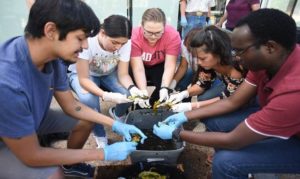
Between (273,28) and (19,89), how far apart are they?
1.01 meters

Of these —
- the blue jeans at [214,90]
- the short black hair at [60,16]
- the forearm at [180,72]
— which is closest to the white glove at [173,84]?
the forearm at [180,72]

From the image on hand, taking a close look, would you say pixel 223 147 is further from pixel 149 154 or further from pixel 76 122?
pixel 76 122

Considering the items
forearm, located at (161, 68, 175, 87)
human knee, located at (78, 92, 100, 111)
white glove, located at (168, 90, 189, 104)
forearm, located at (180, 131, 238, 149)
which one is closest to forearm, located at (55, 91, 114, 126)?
human knee, located at (78, 92, 100, 111)

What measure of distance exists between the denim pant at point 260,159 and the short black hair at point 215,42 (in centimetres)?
59

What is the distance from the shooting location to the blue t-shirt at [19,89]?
96cm

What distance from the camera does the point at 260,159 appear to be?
47.6 inches

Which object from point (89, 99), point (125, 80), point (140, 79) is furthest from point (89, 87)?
point (140, 79)

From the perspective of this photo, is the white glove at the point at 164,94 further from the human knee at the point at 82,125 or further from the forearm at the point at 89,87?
the human knee at the point at 82,125

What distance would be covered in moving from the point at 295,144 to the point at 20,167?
4.10 feet

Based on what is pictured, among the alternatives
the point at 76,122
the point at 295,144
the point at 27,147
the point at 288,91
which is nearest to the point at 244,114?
the point at 295,144

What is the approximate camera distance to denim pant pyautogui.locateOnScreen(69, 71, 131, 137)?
1.84 meters

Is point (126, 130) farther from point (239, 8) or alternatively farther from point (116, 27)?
point (239, 8)

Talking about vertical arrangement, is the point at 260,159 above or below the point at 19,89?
below

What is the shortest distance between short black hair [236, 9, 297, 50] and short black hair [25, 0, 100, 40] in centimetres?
67
